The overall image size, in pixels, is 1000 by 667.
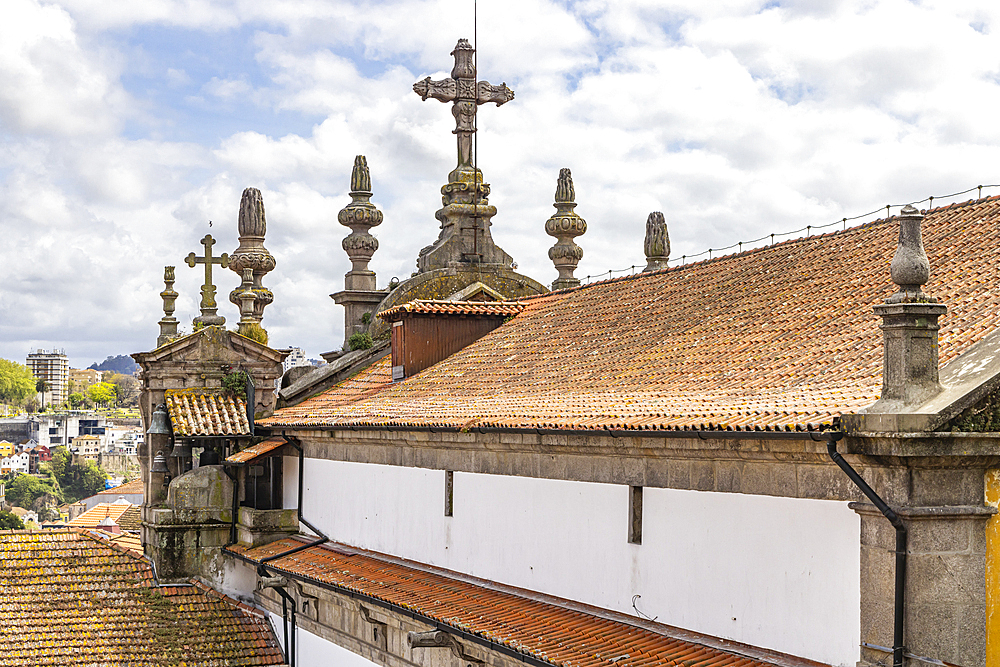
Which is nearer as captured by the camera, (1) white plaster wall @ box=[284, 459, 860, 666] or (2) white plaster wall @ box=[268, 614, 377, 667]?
(1) white plaster wall @ box=[284, 459, 860, 666]

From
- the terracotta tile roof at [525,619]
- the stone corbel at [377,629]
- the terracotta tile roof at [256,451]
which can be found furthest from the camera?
the terracotta tile roof at [256,451]

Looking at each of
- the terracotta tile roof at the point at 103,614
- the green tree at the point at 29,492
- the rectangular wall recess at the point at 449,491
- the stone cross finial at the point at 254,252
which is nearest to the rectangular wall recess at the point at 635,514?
the rectangular wall recess at the point at 449,491

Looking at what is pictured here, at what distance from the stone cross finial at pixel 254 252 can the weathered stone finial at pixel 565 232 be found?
619 cm

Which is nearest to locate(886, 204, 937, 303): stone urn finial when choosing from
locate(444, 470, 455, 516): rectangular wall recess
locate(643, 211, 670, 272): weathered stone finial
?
locate(444, 470, 455, 516): rectangular wall recess

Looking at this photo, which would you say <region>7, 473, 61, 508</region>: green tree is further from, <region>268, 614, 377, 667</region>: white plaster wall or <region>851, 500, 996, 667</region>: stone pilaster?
<region>851, 500, 996, 667</region>: stone pilaster

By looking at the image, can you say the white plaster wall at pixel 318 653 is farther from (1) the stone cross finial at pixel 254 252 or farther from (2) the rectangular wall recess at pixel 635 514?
(1) the stone cross finial at pixel 254 252

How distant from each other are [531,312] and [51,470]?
137165 millimetres

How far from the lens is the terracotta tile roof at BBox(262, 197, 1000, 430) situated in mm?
12031

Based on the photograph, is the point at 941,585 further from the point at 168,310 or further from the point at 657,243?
the point at 168,310

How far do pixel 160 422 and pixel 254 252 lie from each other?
197 inches

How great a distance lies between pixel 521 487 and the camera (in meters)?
15.3

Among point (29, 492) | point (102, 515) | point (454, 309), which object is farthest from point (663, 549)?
point (29, 492)

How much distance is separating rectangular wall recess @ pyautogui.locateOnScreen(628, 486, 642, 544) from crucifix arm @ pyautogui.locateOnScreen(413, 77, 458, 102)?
613 inches

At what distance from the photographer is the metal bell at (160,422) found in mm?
23516
